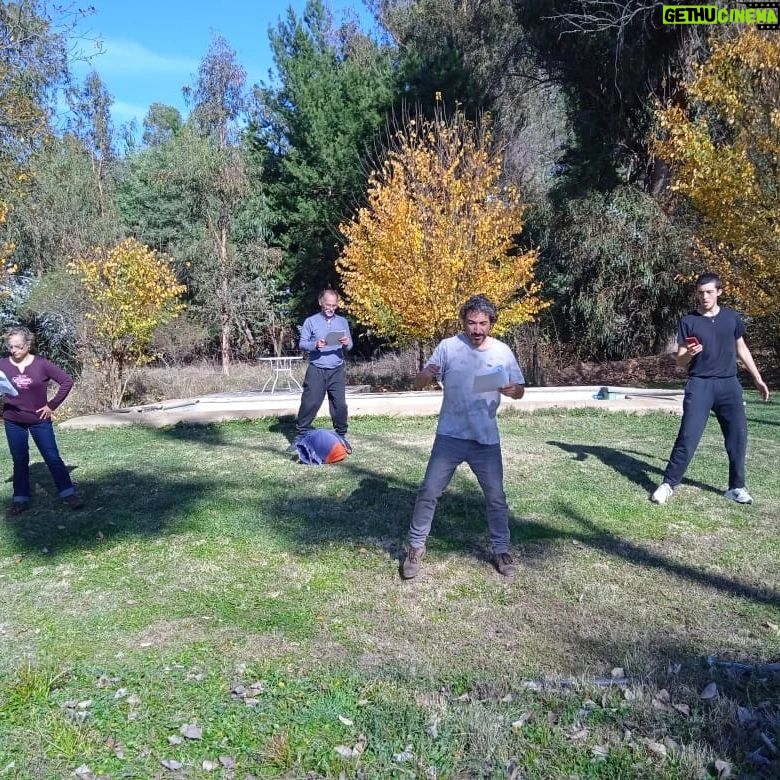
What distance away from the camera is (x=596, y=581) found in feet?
14.3

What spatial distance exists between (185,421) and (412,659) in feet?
25.6

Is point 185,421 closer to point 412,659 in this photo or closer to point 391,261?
point 391,261

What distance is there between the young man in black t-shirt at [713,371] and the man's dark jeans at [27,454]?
5277mm

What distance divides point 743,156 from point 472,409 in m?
11.3

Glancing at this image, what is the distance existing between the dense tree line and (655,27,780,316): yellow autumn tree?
52mm

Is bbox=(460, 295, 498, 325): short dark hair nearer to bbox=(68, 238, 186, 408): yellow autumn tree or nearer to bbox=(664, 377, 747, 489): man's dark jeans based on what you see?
bbox=(664, 377, 747, 489): man's dark jeans

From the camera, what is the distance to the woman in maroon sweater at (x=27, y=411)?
5.99 metres

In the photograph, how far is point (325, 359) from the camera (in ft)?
24.9

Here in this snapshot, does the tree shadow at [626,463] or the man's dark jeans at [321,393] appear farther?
the man's dark jeans at [321,393]

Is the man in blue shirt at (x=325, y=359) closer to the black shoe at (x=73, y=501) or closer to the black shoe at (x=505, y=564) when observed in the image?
the black shoe at (x=73, y=501)

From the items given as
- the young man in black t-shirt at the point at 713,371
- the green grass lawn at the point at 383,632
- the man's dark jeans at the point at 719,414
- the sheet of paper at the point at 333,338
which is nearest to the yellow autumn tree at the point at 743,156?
the green grass lawn at the point at 383,632

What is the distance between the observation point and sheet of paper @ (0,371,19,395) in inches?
231

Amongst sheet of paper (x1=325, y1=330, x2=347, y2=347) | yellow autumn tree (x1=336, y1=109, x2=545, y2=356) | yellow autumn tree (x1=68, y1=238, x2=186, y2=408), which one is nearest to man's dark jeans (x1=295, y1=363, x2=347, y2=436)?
sheet of paper (x1=325, y1=330, x2=347, y2=347)

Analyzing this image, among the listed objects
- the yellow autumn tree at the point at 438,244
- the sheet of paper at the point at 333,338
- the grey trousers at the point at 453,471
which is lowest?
the grey trousers at the point at 453,471
